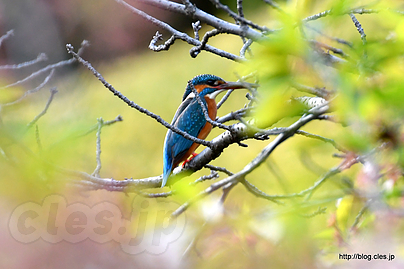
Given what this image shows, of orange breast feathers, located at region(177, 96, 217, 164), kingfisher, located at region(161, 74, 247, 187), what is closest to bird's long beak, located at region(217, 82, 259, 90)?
kingfisher, located at region(161, 74, 247, 187)

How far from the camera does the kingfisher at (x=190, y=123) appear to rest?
6.43ft

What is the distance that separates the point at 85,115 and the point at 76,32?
623cm

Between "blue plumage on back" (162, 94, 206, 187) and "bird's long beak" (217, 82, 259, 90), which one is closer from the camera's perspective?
"bird's long beak" (217, 82, 259, 90)

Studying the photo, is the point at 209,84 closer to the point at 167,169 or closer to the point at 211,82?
the point at 211,82

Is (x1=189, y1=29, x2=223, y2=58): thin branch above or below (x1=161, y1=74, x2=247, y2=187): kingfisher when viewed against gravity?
below

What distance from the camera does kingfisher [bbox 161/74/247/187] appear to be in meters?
1.96

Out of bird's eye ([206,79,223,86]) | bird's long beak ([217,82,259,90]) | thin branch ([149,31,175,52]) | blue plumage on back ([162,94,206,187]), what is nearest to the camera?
bird's long beak ([217,82,259,90])

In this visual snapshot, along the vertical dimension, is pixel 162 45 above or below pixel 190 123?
below

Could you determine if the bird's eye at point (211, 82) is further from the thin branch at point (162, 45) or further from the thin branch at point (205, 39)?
the thin branch at point (205, 39)

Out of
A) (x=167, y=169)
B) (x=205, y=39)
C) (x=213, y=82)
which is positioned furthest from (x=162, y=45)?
(x=213, y=82)

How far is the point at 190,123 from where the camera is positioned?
6.92ft

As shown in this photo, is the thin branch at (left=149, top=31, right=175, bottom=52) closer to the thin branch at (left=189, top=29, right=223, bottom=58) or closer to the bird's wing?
the thin branch at (left=189, top=29, right=223, bottom=58)

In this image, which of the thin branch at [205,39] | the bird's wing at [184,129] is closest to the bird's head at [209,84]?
the bird's wing at [184,129]

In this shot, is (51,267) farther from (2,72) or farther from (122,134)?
(122,134)
